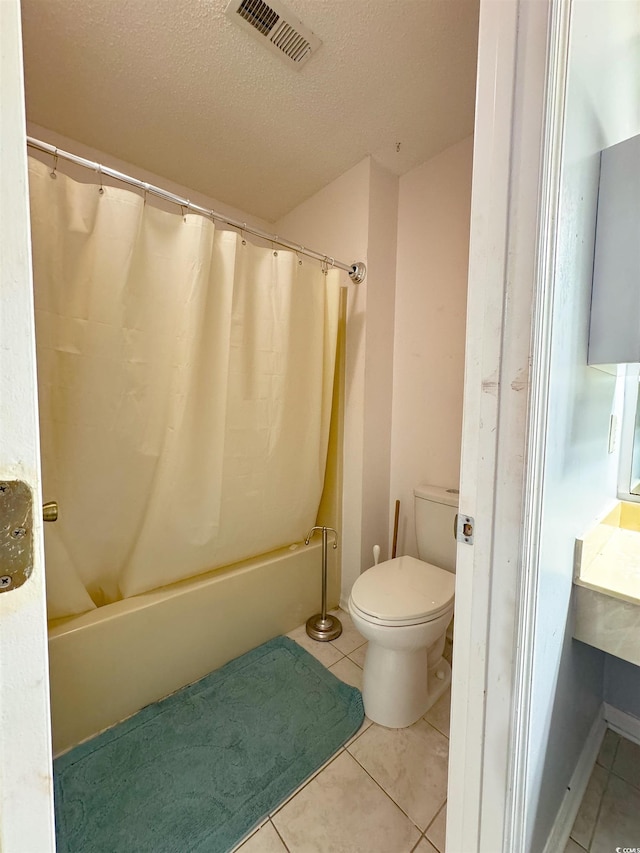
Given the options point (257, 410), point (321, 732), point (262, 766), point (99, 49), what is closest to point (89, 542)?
point (257, 410)

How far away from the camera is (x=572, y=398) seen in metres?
0.75

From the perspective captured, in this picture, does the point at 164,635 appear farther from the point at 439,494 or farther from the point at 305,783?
the point at 439,494

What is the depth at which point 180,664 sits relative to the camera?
134 centimetres

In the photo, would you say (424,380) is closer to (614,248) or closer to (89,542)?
(614,248)

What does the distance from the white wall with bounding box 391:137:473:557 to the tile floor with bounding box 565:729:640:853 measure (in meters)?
0.92

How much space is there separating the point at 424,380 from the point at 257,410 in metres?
0.85

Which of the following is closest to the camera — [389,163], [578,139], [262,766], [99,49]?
[578,139]

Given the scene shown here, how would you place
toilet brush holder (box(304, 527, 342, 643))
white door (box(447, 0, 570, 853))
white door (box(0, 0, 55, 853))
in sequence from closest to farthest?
white door (box(0, 0, 55, 853)) < white door (box(447, 0, 570, 853)) < toilet brush holder (box(304, 527, 342, 643))

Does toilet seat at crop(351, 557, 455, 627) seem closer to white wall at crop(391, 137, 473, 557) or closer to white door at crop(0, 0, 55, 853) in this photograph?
white wall at crop(391, 137, 473, 557)

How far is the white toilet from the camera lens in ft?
3.80

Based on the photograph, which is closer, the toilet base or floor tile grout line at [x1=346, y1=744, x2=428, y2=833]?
floor tile grout line at [x1=346, y1=744, x2=428, y2=833]

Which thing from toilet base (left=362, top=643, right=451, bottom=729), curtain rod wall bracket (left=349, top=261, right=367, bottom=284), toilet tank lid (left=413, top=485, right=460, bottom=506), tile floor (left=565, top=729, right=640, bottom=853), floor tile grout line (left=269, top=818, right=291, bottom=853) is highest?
curtain rod wall bracket (left=349, top=261, right=367, bottom=284)

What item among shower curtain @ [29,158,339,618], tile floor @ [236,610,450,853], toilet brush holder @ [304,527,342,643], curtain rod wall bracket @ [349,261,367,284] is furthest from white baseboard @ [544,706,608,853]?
curtain rod wall bracket @ [349,261,367,284]

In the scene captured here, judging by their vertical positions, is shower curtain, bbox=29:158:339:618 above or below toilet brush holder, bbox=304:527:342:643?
above
